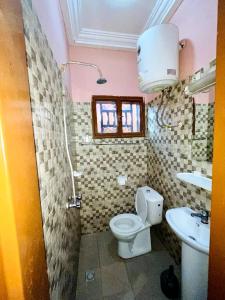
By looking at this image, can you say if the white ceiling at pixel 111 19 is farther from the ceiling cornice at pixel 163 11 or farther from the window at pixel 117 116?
the window at pixel 117 116

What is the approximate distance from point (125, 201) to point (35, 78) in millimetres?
2103

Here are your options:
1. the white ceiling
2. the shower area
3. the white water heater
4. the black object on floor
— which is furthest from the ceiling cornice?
the black object on floor

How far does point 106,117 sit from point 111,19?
116 cm

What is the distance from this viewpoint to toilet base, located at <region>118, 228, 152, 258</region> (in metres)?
1.80

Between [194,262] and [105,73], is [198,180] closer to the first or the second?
[194,262]

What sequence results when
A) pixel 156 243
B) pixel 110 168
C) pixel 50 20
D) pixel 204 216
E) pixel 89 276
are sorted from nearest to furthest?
pixel 50 20 → pixel 204 216 → pixel 89 276 → pixel 156 243 → pixel 110 168

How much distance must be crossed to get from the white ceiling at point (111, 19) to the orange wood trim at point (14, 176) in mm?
1522

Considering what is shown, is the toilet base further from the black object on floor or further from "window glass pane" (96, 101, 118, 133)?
"window glass pane" (96, 101, 118, 133)

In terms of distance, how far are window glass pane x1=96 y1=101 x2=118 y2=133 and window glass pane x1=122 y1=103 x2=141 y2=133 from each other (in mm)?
146

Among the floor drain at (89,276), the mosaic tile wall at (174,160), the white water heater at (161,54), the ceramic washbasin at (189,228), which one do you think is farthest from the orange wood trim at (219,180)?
the floor drain at (89,276)

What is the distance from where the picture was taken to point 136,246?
188 centimetres

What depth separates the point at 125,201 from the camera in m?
2.34

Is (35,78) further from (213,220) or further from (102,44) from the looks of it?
(102,44)

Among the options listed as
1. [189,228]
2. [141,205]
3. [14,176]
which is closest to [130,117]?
[141,205]
